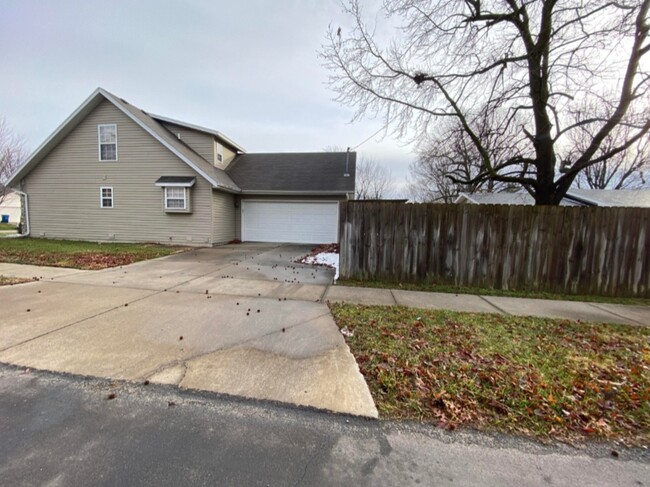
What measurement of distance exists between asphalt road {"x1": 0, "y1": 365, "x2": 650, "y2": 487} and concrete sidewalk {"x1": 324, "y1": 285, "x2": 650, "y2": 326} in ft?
10.9

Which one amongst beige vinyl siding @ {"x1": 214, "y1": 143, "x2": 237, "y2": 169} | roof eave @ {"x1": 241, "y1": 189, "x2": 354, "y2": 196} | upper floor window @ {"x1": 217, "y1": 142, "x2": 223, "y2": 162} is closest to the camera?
roof eave @ {"x1": 241, "y1": 189, "x2": 354, "y2": 196}

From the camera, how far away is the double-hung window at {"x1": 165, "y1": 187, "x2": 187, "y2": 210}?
13.7 meters

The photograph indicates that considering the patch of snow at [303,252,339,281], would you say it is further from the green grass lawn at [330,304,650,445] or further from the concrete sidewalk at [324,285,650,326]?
the green grass lawn at [330,304,650,445]

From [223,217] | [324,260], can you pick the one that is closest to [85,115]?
[223,217]

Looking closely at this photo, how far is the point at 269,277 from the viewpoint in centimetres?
759

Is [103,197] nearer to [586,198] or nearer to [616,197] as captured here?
[586,198]

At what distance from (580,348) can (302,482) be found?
3917 millimetres

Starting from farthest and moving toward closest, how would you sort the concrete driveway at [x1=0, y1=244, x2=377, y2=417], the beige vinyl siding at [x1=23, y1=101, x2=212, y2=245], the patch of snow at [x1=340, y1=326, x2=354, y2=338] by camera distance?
the beige vinyl siding at [x1=23, y1=101, x2=212, y2=245] → the patch of snow at [x1=340, y1=326, x2=354, y2=338] → the concrete driveway at [x1=0, y1=244, x2=377, y2=417]

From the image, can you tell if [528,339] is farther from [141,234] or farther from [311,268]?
[141,234]

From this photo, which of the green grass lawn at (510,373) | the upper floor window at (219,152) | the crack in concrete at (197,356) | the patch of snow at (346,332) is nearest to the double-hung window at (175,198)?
the upper floor window at (219,152)

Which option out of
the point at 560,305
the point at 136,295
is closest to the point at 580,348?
the point at 560,305

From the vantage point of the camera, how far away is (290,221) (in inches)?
642

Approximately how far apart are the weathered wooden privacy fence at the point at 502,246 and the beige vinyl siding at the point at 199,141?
11.7 meters

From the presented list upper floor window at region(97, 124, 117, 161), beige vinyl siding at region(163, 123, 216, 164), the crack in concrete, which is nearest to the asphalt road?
the crack in concrete
